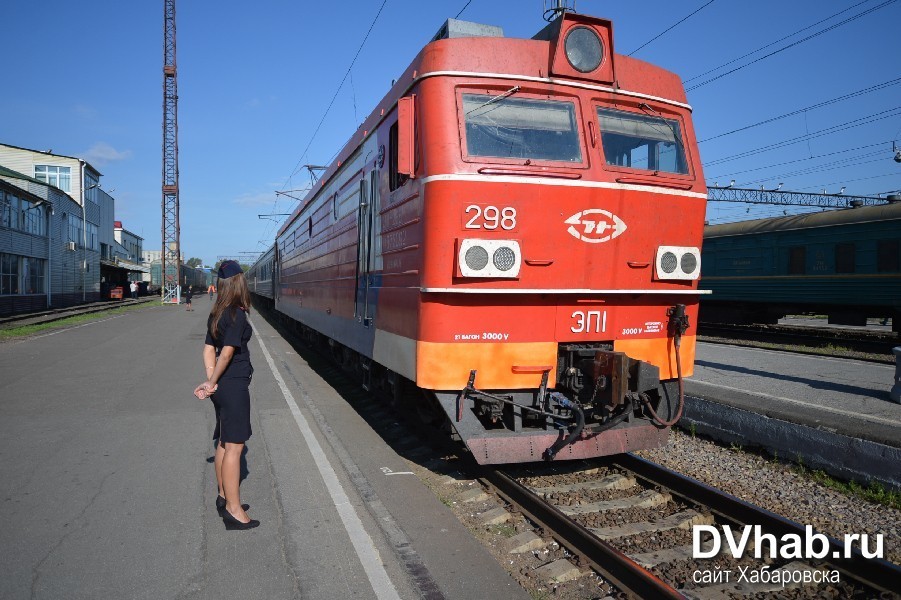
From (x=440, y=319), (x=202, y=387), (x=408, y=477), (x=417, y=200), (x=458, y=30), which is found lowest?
(x=408, y=477)

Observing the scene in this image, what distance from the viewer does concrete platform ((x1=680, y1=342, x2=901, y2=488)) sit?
512cm

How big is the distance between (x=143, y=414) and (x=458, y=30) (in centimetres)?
571

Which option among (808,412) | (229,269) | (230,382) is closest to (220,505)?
(230,382)

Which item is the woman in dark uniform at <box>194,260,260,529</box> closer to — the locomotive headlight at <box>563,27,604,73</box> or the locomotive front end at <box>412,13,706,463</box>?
the locomotive front end at <box>412,13,706,463</box>

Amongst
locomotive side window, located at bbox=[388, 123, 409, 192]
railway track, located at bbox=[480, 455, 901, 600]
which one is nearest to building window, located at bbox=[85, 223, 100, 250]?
locomotive side window, located at bbox=[388, 123, 409, 192]

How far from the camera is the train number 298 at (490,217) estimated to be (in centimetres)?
461

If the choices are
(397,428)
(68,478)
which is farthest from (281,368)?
(68,478)

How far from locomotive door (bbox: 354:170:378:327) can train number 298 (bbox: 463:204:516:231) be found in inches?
74.9

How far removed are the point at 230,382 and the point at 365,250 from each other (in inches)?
112

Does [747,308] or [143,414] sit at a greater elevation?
[747,308]

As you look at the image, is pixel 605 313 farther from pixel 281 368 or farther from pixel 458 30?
pixel 281 368

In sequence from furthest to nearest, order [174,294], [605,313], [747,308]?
[174,294] < [747,308] < [605,313]

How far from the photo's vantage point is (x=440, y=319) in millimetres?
4602

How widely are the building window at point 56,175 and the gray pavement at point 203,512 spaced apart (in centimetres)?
4140
